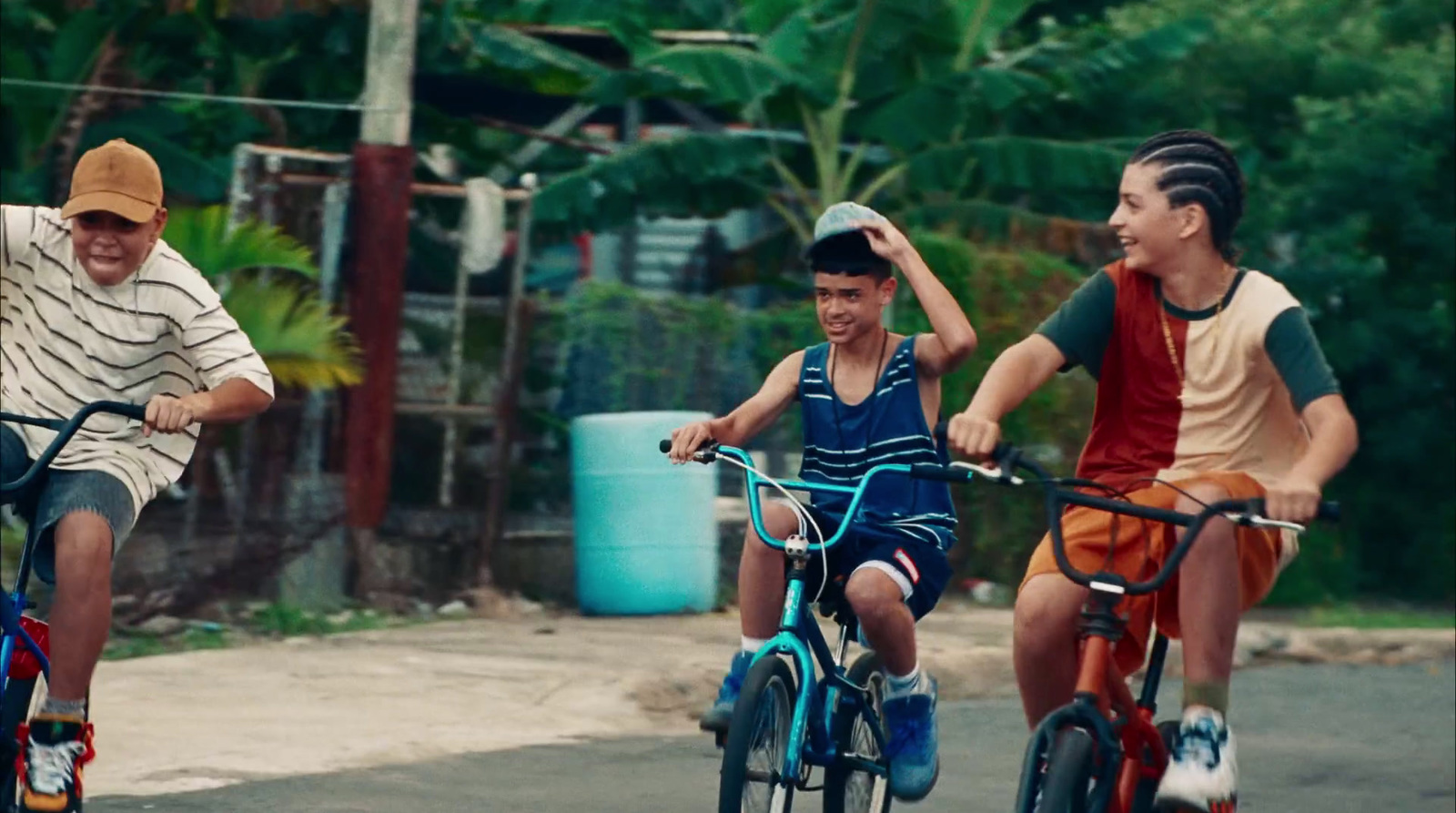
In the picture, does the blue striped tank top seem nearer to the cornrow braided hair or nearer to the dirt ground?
the cornrow braided hair

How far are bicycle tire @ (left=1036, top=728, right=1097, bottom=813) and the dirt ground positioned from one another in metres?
3.20

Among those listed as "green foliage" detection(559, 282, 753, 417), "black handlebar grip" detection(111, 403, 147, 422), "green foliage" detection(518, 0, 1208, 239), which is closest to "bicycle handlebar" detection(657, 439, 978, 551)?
"black handlebar grip" detection(111, 403, 147, 422)

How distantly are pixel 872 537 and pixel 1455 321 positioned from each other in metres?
10.3

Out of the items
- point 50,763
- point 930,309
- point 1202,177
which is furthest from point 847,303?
point 50,763

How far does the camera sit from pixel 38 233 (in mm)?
5777

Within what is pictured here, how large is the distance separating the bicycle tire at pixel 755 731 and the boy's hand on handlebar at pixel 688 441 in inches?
24.0

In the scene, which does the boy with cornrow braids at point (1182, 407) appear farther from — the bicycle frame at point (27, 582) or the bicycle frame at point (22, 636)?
the bicycle frame at point (22, 636)

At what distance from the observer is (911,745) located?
6117 millimetres

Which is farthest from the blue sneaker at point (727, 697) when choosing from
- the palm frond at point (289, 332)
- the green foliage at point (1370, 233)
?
the green foliage at point (1370, 233)

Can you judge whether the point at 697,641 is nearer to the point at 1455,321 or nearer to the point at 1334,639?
the point at 1334,639

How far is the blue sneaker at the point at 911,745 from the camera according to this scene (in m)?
6.09

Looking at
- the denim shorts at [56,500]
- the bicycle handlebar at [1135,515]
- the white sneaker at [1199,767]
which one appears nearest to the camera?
the bicycle handlebar at [1135,515]

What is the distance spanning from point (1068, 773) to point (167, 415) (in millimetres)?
2171

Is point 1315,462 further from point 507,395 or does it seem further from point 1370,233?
point 1370,233
